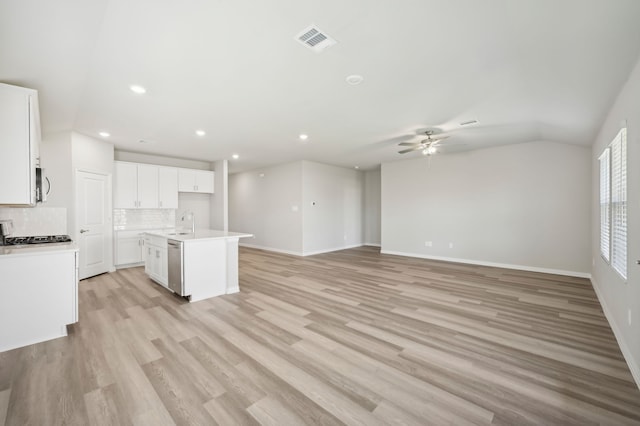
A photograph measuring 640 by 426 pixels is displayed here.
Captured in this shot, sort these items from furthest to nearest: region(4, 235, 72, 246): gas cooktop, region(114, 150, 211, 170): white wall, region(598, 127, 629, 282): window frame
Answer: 1. region(114, 150, 211, 170): white wall
2. region(4, 235, 72, 246): gas cooktop
3. region(598, 127, 629, 282): window frame

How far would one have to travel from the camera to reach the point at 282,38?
2.17 meters

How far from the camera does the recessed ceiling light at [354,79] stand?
2.78 metres

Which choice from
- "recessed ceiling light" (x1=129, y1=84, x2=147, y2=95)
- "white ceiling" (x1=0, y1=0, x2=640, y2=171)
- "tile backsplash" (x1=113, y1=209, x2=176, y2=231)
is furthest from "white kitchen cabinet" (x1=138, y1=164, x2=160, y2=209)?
"recessed ceiling light" (x1=129, y1=84, x2=147, y2=95)

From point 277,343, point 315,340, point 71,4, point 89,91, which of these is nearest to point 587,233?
point 315,340

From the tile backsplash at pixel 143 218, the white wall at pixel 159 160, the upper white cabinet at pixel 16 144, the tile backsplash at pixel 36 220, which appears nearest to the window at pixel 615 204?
the upper white cabinet at pixel 16 144

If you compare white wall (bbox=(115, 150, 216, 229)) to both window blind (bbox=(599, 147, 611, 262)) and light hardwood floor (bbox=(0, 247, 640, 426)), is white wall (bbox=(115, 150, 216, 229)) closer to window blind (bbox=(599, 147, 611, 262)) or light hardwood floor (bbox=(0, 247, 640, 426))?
light hardwood floor (bbox=(0, 247, 640, 426))

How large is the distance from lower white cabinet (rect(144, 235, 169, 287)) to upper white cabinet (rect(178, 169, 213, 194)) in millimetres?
2350

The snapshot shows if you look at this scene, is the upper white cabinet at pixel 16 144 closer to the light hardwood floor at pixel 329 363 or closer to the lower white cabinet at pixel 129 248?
the light hardwood floor at pixel 329 363

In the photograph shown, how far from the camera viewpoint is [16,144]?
8.62 feet

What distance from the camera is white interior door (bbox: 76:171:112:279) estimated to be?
491 cm

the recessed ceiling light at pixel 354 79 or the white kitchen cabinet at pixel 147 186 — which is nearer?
the recessed ceiling light at pixel 354 79

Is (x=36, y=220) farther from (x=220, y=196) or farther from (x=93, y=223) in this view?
(x=220, y=196)

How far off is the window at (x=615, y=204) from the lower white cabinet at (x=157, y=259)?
225 inches

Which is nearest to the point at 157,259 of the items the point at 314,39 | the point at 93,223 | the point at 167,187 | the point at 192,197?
the point at 93,223
